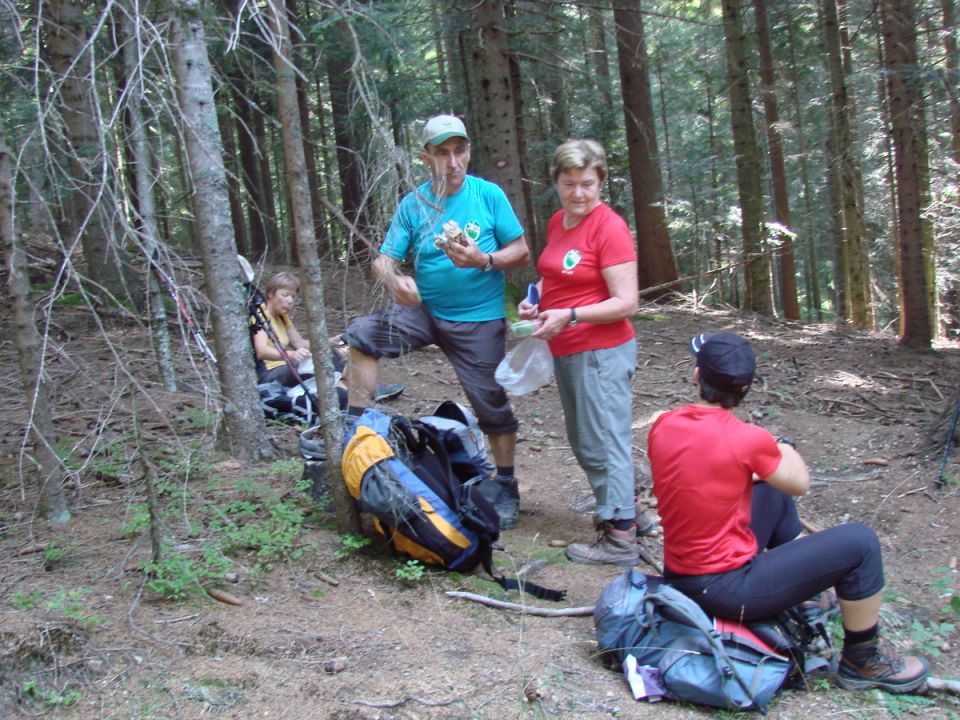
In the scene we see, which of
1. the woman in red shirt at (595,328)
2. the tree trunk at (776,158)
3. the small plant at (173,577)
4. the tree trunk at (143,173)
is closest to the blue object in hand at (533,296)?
the woman in red shirt at (595,328)

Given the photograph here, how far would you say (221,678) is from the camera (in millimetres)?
2766

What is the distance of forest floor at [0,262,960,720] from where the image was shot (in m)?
2.71

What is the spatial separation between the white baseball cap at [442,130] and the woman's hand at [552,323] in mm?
1013

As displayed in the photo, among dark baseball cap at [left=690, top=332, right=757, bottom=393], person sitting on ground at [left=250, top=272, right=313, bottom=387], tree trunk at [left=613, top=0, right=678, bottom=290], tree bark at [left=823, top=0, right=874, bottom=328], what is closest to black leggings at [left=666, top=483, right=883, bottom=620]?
dark baseball cap at [left=690, top=332, right=757, bottom=393]

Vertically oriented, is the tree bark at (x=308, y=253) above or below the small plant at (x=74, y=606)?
above

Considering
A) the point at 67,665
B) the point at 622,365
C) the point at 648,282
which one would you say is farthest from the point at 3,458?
the point at 648,282

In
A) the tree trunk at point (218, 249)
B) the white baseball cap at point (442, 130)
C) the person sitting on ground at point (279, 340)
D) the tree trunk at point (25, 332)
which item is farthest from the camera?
the person sitting on ground at point (279, 340)

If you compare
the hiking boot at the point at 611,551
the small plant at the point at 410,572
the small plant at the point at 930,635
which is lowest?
the small plant at the point at 930,635

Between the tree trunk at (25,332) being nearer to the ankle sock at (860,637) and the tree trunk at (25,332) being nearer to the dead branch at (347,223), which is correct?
the dead branch at (347,223)

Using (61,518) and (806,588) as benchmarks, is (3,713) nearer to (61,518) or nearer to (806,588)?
(61,518)

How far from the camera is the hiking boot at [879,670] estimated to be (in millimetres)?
3029

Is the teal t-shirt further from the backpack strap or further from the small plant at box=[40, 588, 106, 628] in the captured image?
the small plant at box=[40, 588, 106, 628]

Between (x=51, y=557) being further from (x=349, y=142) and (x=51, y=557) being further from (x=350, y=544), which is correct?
(x=349, y=142)

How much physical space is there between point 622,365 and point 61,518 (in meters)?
2.99
